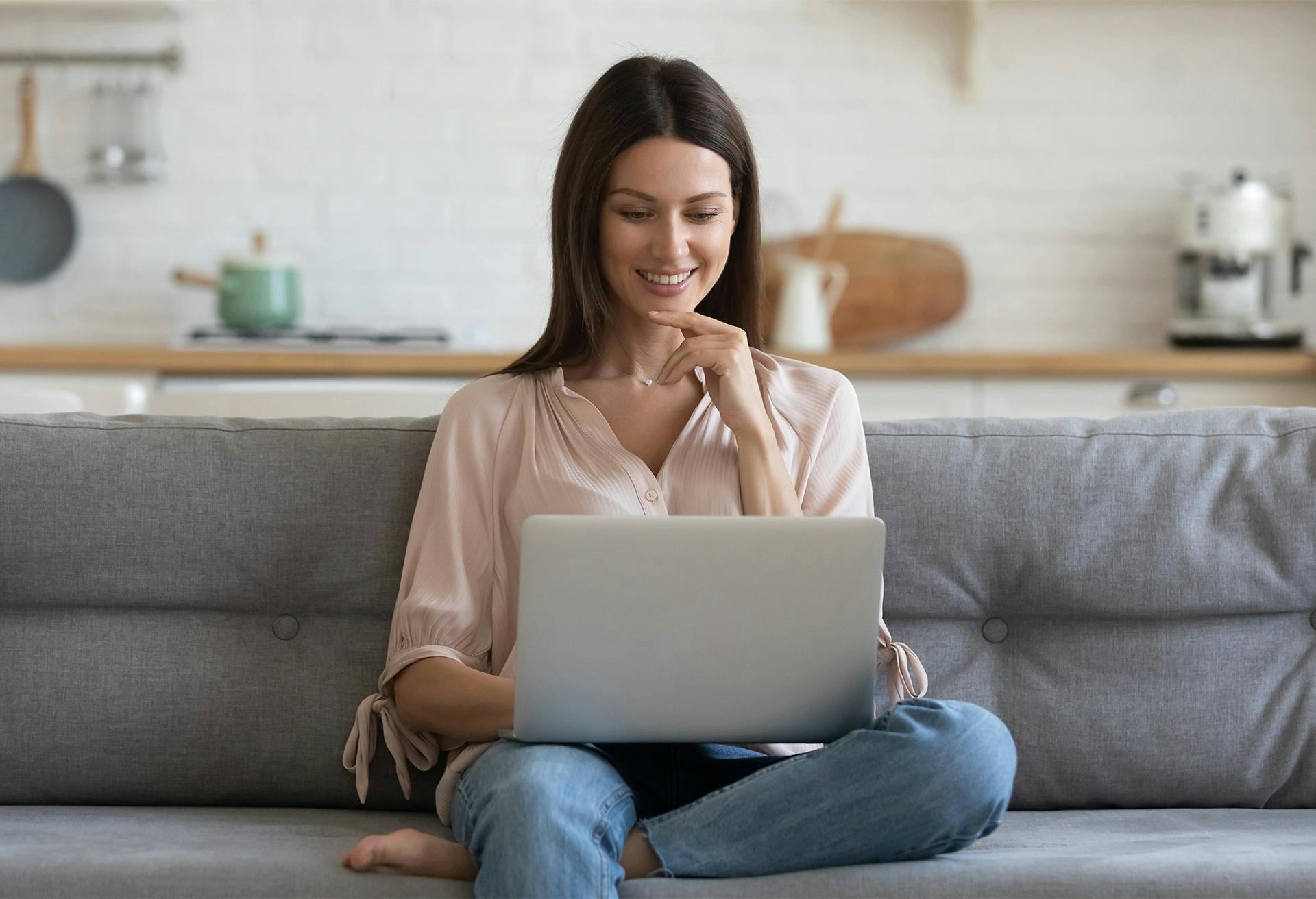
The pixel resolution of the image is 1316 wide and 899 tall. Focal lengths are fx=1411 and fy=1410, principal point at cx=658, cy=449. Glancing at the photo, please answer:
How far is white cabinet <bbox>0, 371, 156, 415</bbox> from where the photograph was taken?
1889mm

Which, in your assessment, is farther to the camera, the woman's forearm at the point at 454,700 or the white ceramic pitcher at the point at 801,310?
the white ceramic pitcher at the point at 801,310

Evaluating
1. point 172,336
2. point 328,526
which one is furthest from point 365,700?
point 172,336

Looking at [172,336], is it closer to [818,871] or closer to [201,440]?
[201,440]

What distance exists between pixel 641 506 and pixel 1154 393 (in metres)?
2.02

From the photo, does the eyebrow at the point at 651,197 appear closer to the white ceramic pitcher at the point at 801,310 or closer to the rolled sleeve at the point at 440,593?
the rolled sleeve at the point at 440,593

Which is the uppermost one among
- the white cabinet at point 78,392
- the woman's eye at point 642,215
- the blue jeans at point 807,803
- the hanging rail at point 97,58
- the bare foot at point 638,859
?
the hanging rail at point 97,58

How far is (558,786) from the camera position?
127 centimetres

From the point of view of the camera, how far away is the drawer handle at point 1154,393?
10.6ft

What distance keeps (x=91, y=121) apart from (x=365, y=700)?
110 inches

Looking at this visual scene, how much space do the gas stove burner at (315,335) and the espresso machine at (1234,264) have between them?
1872 mm

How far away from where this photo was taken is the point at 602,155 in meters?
1.68

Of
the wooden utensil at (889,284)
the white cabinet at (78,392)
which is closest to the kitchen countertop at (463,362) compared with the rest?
the white cabinet at (78,392)

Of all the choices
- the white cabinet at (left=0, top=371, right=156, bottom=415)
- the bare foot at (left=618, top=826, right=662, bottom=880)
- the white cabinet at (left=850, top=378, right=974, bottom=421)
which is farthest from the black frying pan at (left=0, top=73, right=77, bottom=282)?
the bare foot at (left=618, top=826, right=662, bottom=880)

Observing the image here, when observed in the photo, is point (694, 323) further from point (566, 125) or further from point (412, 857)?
point (566, 125)
